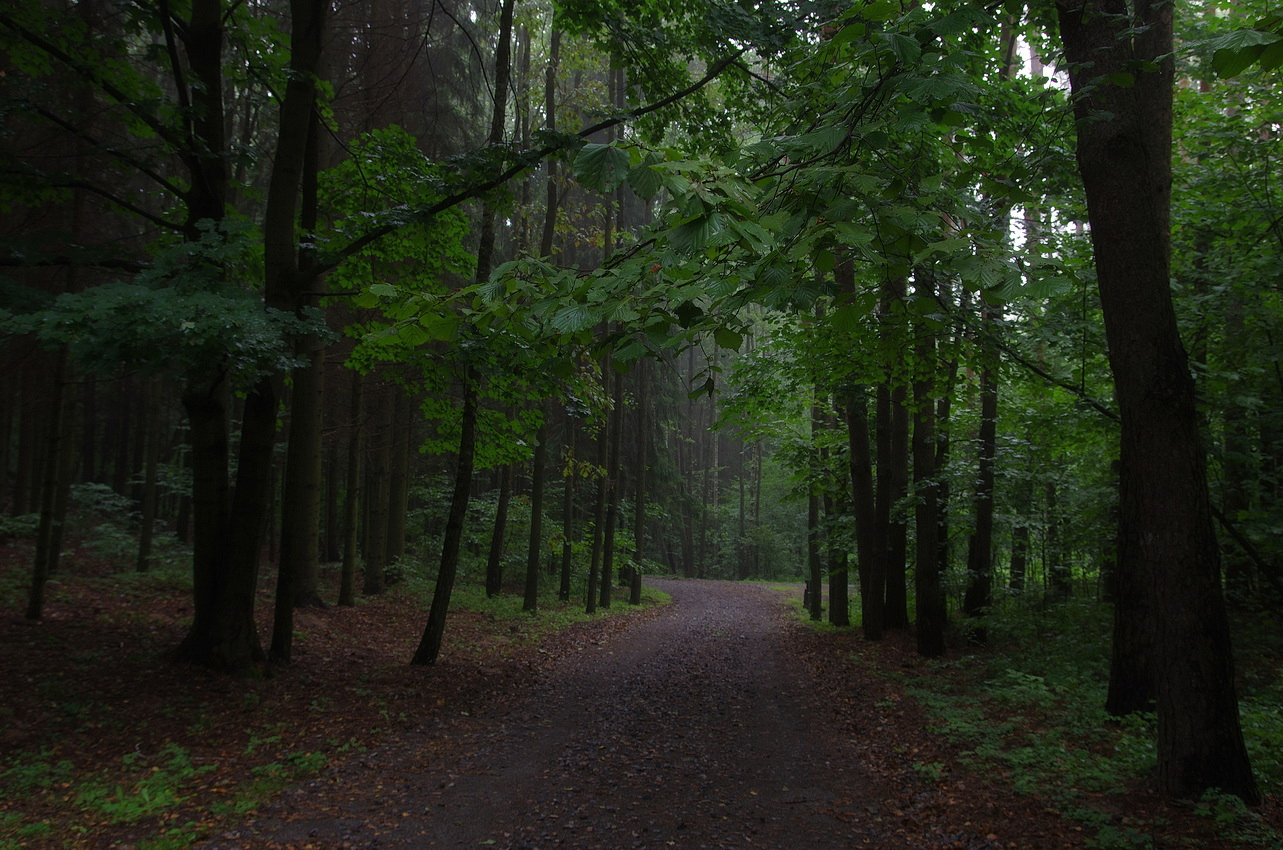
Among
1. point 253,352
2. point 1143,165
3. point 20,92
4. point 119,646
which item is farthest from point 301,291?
point 1143,165

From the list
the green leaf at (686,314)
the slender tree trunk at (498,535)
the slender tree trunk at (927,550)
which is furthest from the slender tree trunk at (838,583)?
the green leaf at (686,314)

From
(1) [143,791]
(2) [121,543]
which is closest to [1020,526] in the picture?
(1) [143,791]

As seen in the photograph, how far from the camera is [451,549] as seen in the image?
938 cm

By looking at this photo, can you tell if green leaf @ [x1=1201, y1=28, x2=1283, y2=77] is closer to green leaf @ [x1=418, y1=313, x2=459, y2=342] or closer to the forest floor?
green leaf @ [x1=418, y1=313, x2=459, y2=342]

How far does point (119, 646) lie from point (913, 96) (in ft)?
30.8

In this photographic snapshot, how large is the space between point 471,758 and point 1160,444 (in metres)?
5.94

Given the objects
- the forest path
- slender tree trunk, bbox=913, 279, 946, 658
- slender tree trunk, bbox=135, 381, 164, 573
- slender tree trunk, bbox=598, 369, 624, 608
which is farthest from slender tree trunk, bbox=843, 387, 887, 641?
slender tree trunk, bbox=135, 381, 164, 573

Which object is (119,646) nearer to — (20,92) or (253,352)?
(253,352)

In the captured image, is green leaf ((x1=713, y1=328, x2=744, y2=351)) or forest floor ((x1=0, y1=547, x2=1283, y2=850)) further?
forest floor ((x1=0, y1=547, x2=1283, y2=850))

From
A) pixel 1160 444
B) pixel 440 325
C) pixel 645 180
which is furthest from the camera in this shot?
pixel 1160 444

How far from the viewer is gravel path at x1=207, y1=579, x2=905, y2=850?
14.8 feet

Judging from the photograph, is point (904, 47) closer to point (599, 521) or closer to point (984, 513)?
point (984, 513)

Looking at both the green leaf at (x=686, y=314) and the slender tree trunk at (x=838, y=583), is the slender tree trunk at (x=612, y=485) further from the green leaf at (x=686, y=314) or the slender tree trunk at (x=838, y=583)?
the green leaf at (x=686, y=314)

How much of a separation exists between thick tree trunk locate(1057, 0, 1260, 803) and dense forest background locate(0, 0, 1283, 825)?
23 mm
